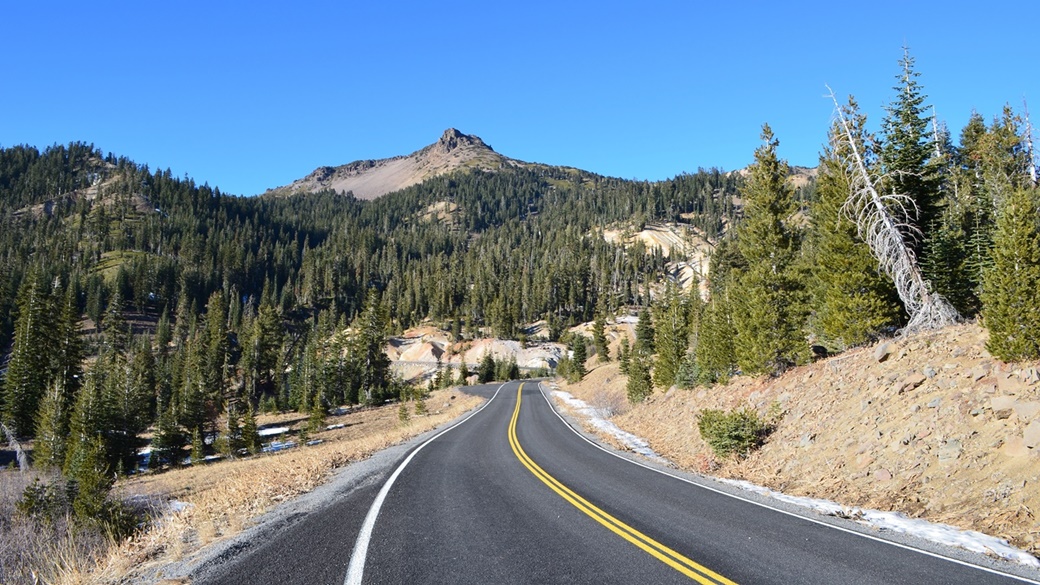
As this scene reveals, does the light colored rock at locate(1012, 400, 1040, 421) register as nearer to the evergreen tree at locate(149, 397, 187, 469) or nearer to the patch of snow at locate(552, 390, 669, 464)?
the patch of snow at locate(552, 390, 669, 464)

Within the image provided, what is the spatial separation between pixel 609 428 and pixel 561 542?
70.2 ft

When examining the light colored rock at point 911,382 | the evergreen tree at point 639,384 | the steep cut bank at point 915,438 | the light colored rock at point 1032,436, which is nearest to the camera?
the steep cut bank at point 915,438

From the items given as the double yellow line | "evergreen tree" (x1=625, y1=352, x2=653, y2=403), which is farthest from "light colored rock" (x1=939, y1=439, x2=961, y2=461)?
"evergreen tree" (x1=625, y1=352, x2=653, y2=403)

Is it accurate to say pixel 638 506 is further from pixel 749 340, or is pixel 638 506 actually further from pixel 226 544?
pixel 749 340

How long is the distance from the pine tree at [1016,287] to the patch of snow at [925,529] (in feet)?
17.9

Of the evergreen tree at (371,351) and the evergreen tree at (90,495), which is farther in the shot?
the evergreen tree at (371,351)

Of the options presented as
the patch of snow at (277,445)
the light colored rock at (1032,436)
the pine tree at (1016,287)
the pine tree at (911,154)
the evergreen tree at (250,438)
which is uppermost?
the pine tree at (911,154)

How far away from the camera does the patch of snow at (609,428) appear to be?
19519 millimetres

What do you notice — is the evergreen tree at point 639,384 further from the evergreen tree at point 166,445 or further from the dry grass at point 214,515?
the evergreen tree at point 166,445

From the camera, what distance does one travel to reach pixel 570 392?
2215 inches

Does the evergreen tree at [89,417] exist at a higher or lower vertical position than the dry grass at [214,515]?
lower

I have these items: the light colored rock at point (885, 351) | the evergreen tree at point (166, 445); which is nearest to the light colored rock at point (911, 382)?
the light colored rock at point (885, 351)

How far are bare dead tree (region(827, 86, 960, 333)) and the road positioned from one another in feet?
39.9

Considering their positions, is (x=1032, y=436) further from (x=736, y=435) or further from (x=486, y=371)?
(x=486, y=371)
